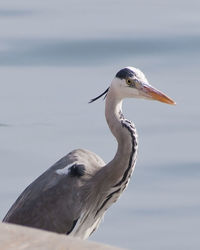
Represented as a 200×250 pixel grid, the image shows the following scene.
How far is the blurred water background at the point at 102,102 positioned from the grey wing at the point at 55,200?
0.71m

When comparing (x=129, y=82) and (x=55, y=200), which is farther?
(x=129, y=82)

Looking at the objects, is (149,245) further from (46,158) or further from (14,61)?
(14,61)

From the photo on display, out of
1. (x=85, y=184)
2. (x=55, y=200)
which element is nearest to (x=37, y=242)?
(x=55, y=200)

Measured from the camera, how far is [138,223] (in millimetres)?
6730

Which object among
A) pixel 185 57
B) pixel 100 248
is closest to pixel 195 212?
pixel 185 57

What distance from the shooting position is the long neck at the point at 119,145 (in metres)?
6.07

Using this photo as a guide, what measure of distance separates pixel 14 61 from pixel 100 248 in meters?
6.62

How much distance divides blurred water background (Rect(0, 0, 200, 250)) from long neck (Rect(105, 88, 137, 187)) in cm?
57

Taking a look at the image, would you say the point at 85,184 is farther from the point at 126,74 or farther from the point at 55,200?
the point at 126,74

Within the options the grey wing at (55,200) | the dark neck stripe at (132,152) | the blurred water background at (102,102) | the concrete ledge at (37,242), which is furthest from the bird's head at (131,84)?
the concrete ledge at (37,242)

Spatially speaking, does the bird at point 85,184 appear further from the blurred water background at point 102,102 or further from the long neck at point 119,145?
the blurred water background at point 102,102

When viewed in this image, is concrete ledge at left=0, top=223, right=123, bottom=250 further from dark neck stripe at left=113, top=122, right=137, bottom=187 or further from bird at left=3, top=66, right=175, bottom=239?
dark neck stripe at left=113, top=122, right=137, bottom=187

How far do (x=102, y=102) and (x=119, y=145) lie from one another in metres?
2.79

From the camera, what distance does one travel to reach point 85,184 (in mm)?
6035
